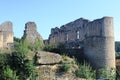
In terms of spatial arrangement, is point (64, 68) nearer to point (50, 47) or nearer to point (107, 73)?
point (107, 73)

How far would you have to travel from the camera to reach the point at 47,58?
929 inches

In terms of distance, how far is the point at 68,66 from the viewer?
76.4 ft

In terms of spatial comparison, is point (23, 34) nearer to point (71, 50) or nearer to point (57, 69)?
point (71, 50)

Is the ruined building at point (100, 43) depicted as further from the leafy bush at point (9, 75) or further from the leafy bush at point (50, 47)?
the leafy bush at point (9, 75)

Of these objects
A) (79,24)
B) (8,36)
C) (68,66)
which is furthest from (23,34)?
(68,66)

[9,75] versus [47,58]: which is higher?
[47,58]

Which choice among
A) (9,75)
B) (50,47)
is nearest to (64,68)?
(50,47)

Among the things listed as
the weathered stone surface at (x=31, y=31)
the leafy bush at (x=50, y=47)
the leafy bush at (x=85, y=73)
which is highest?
the weathered stone surface at (x=31, y=31)

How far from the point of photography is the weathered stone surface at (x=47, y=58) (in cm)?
2336

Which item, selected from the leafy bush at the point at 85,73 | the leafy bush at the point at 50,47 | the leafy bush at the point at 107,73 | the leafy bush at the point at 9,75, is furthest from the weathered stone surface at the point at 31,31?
the leafy bush at the point at 9,75

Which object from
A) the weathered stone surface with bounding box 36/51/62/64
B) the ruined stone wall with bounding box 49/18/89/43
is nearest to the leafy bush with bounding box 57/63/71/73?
the weathered stone surface with bounding box 36/51/62/64

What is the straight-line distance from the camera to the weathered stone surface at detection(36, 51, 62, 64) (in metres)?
23.4

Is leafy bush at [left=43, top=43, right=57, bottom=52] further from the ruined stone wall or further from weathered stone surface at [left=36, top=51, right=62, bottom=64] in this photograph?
the ruined stone wall

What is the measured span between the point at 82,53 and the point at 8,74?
7.02 meters
